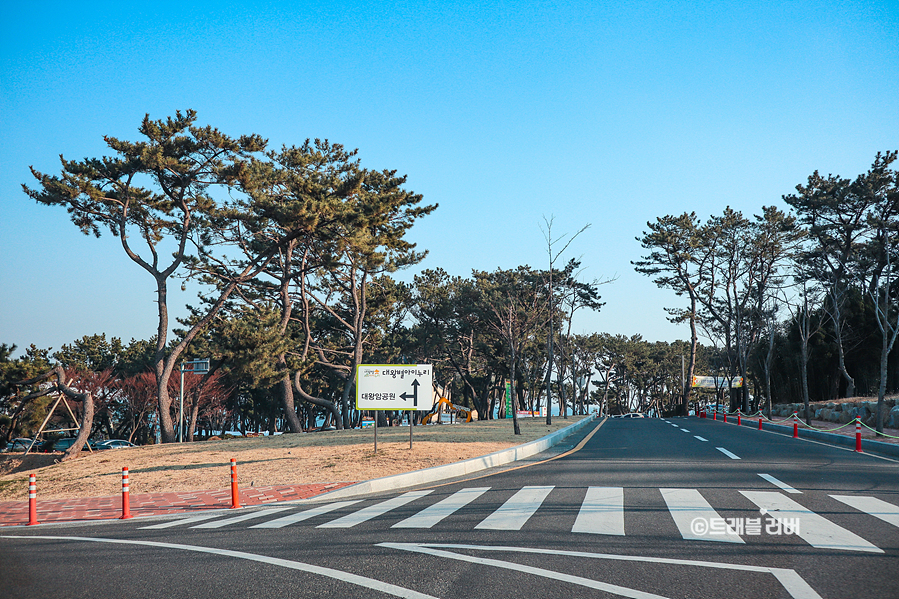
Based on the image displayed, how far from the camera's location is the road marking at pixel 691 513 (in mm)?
6711

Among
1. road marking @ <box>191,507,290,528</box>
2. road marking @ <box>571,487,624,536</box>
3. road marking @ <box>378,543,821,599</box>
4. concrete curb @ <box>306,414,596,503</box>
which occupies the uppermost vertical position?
road marking @ <box>378,543,821,599</box>

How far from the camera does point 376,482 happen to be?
487 inches

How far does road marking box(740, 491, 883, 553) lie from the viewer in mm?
6230

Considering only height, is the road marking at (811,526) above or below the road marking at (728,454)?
above

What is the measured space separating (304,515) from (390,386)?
7298 mm

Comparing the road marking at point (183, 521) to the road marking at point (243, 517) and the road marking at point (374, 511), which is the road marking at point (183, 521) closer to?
the road marking at point (243, 517)

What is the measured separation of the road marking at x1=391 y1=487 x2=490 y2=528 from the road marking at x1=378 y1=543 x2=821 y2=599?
123cm

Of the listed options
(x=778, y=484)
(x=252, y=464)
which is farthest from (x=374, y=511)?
(x=252, y=464)

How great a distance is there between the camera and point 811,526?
23.3 feet

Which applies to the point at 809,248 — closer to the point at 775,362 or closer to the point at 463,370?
the point at 775,362

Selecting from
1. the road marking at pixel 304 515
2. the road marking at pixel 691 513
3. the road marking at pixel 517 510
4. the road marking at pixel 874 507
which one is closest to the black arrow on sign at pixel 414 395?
the road marking at pixel 304 515

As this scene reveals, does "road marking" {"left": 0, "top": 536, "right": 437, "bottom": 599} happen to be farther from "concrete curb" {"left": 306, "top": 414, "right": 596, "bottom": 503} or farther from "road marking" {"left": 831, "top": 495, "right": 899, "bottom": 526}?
"road marking" {"left": 831, "top": 495, "right": 899, "bottom": 526}

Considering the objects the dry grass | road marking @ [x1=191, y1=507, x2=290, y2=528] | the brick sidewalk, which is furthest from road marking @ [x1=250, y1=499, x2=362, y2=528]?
the dry grass

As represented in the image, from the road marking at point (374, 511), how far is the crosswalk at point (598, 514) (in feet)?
→ 0.04
